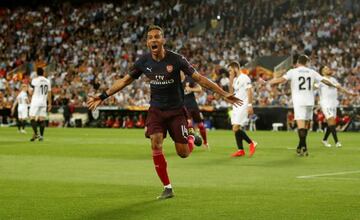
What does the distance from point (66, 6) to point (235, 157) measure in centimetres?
4344

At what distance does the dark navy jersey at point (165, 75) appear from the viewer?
11.6 metres

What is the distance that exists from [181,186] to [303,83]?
826 centimetres

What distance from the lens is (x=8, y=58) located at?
2216 inches

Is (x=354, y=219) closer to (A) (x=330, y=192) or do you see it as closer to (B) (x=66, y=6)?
(A) (x=330, y=192)

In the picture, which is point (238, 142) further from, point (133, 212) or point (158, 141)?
point (133, 212)

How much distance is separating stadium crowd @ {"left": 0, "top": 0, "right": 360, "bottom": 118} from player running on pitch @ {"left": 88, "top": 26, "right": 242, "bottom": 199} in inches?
1131

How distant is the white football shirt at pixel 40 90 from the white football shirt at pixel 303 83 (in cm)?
1091

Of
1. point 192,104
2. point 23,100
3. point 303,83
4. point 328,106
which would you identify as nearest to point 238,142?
point 303,83

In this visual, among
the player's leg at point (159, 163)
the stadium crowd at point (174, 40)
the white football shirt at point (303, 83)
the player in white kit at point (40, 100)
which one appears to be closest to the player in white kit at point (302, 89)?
the white football shirt at point (303, 83)

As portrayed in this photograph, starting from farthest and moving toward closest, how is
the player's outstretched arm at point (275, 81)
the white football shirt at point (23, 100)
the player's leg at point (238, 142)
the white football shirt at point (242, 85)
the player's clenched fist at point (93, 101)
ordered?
the white football shirt at point (23, 100) < the white football shirt at point (242, 85) < the player's leg at point (238, 142) < the player's outstretched arm at point (275, 81) < the player's clenched fist at point (93, 101)

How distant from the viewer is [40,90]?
1115 inches

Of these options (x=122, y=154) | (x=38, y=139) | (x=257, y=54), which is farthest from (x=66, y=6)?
(x=122, y=154)

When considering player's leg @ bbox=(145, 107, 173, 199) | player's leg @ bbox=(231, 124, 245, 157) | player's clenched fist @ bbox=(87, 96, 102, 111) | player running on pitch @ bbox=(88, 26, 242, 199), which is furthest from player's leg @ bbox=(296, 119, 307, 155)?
player's clenched fist @ bbox=(87, 96, 102, 111)

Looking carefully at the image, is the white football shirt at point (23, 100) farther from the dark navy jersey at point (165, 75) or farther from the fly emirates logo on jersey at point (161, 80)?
the fly emirates logo on jersey at point (161, 80)
